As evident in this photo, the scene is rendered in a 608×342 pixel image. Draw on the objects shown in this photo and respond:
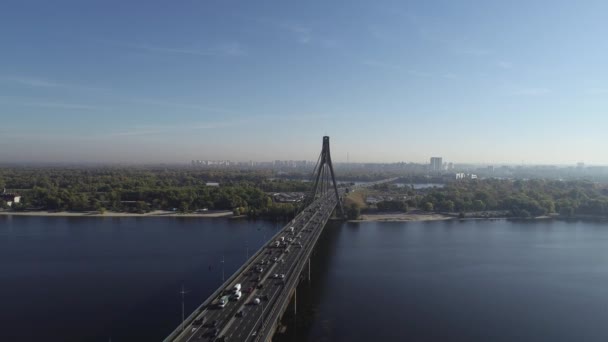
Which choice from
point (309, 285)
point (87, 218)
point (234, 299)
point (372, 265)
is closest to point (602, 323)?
point (372, 265)

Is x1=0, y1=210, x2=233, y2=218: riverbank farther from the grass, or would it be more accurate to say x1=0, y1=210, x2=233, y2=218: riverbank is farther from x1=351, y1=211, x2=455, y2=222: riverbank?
x1=351, y1=211, x2=455, y2=222: riverbank

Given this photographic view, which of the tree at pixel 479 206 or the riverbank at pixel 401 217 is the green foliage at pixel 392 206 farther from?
the tree at pixel 479 206

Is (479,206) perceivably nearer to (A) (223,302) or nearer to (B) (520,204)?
(B) (520,204)

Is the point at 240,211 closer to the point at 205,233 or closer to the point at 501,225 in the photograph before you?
the point at 205,233

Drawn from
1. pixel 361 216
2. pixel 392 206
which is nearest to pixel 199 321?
pixel 361 216

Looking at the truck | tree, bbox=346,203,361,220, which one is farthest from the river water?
tree, bbox=346,203,361,220
